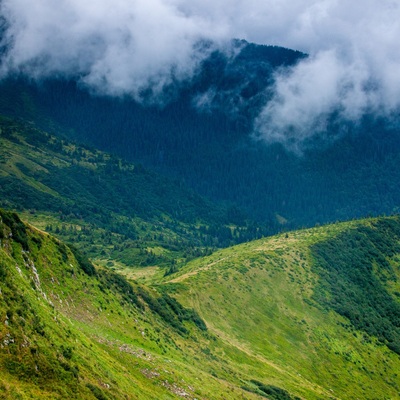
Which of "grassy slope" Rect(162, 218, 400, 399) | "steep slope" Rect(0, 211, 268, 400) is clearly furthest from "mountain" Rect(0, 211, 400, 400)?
"grassy slope" Rect(162, 218, 400, 399)

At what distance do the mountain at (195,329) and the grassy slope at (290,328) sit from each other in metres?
0.46

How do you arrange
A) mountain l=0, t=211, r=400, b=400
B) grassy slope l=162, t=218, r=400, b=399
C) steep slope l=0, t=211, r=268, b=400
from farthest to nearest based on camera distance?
grassy slope l=162, t=218, r=400, b=399 < mountain l=0, t=211, r=400, b=400 < steep slope l=0, t=211, r=268, b=400

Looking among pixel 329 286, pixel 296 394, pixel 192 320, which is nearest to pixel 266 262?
pixel 329 286

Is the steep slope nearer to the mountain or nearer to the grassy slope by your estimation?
the mountain

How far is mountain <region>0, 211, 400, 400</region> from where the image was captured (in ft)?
149

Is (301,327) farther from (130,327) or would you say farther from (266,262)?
(130,327)

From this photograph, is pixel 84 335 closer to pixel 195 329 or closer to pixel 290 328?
pixel 195 329

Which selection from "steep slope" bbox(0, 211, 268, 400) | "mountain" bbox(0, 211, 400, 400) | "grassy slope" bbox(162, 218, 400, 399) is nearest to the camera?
"steep slope" bbox(0, 211, 268, 400)

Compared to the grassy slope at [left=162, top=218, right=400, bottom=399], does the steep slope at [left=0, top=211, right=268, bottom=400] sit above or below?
below

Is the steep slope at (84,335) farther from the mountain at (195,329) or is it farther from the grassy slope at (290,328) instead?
the grassy slope at (290,328)

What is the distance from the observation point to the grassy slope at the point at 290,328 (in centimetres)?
12594

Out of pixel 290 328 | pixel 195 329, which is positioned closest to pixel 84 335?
pixel 195 329

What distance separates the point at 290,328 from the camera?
14862 centimetres

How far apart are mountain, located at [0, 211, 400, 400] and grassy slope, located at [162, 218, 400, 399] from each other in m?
0.46
